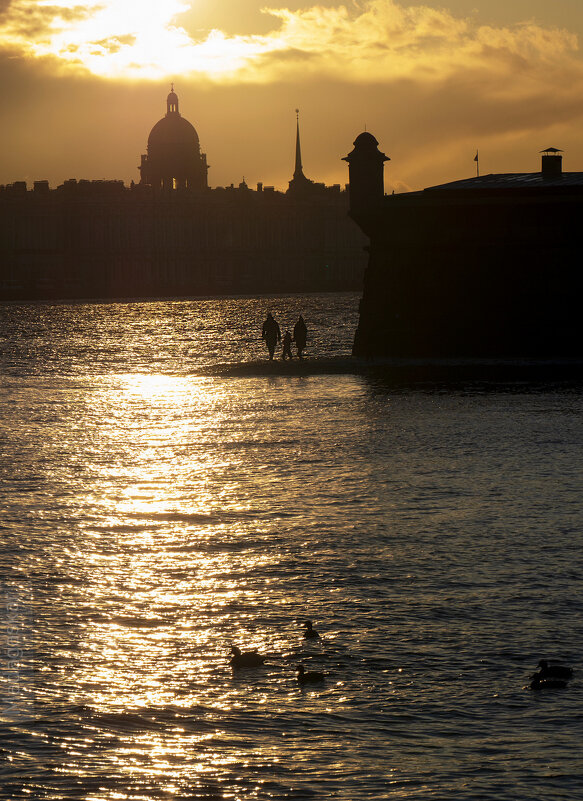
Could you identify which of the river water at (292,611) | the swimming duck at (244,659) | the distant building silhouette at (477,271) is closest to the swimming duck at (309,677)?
the river water at (292,611)

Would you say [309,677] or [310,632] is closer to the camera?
[309,677]

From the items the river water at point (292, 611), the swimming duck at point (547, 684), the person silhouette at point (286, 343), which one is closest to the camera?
the river water at point (292, 611)

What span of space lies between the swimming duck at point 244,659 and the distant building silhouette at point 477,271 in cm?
3365

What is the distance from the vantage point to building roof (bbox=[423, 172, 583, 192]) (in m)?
43.2

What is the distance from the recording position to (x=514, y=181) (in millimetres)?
45312

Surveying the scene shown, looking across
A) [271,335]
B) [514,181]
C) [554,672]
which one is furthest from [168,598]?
[514,181]

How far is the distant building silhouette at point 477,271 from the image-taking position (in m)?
42.0

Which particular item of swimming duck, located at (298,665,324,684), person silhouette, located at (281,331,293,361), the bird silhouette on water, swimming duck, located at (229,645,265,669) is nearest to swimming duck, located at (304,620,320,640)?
swimming duck, located at (229,645,265,669)

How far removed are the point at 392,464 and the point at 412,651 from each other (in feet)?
29.6

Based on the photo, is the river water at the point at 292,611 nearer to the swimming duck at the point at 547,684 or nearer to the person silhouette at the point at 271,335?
the swimming duck at the point at 547,684

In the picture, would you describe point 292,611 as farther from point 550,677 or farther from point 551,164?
point 551,164

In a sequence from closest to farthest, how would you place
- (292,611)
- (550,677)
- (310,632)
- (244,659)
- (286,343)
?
(550,677) < (244,659) < (310,632) < (292,611) < (286,343)

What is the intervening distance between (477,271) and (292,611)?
109 feet

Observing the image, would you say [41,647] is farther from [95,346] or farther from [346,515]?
[95,346]
